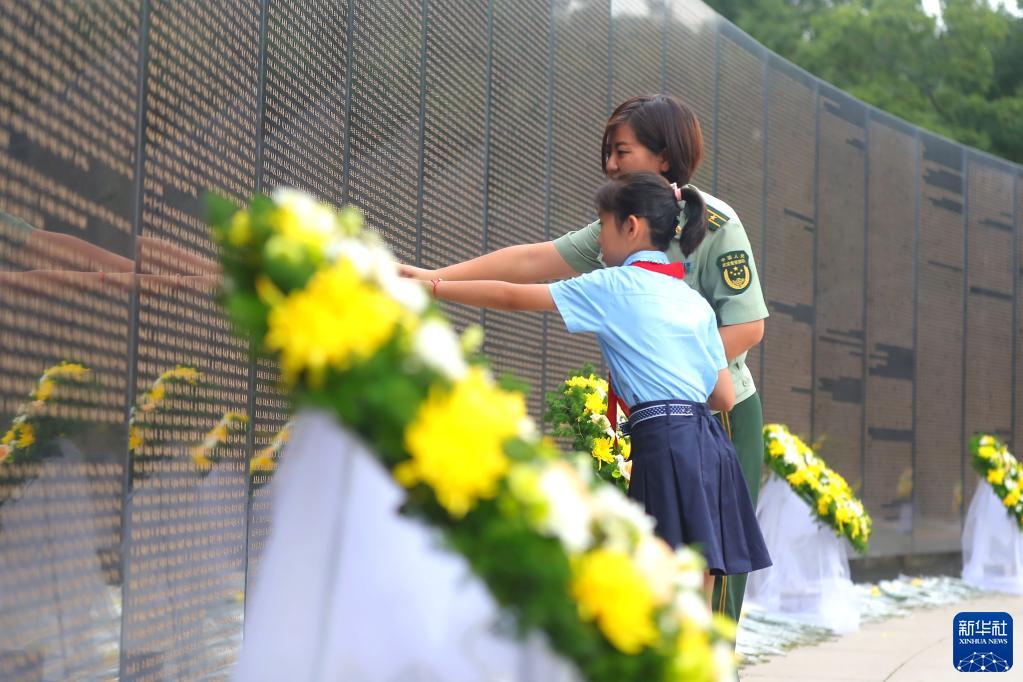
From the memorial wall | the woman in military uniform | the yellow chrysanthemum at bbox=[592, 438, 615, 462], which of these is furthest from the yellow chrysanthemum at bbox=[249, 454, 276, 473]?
the yellow chrysanthemum at bbox=[592, 438, 615, 462]

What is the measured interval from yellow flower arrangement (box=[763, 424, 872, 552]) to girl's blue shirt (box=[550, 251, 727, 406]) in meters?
4.60

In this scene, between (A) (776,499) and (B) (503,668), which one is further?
(A) (776,499)

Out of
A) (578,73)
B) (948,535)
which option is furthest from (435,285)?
(948,535)

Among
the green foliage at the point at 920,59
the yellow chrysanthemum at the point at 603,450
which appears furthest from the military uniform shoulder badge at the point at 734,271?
Result: the green foliage at the point at 920,59

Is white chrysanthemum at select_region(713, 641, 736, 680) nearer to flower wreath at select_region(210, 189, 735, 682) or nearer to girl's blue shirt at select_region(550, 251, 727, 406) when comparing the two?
flower wreath at select_region(210, 189, 735, 682)

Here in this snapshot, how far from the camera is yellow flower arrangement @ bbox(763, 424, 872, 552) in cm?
740

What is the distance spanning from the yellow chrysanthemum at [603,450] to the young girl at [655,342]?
1129mm

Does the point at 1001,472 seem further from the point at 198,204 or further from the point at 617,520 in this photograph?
the point at 617,520

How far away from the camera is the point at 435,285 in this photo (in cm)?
292

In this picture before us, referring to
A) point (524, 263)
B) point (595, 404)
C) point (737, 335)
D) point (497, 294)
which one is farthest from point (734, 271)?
point (595, 404)

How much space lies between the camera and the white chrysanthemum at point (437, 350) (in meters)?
1.73

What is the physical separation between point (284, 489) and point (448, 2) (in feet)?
12.2

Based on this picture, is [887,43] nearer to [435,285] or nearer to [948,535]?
[948,535]

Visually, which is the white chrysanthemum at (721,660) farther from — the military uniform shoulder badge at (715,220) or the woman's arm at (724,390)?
the military uniform shoulder badge at (715,220)
